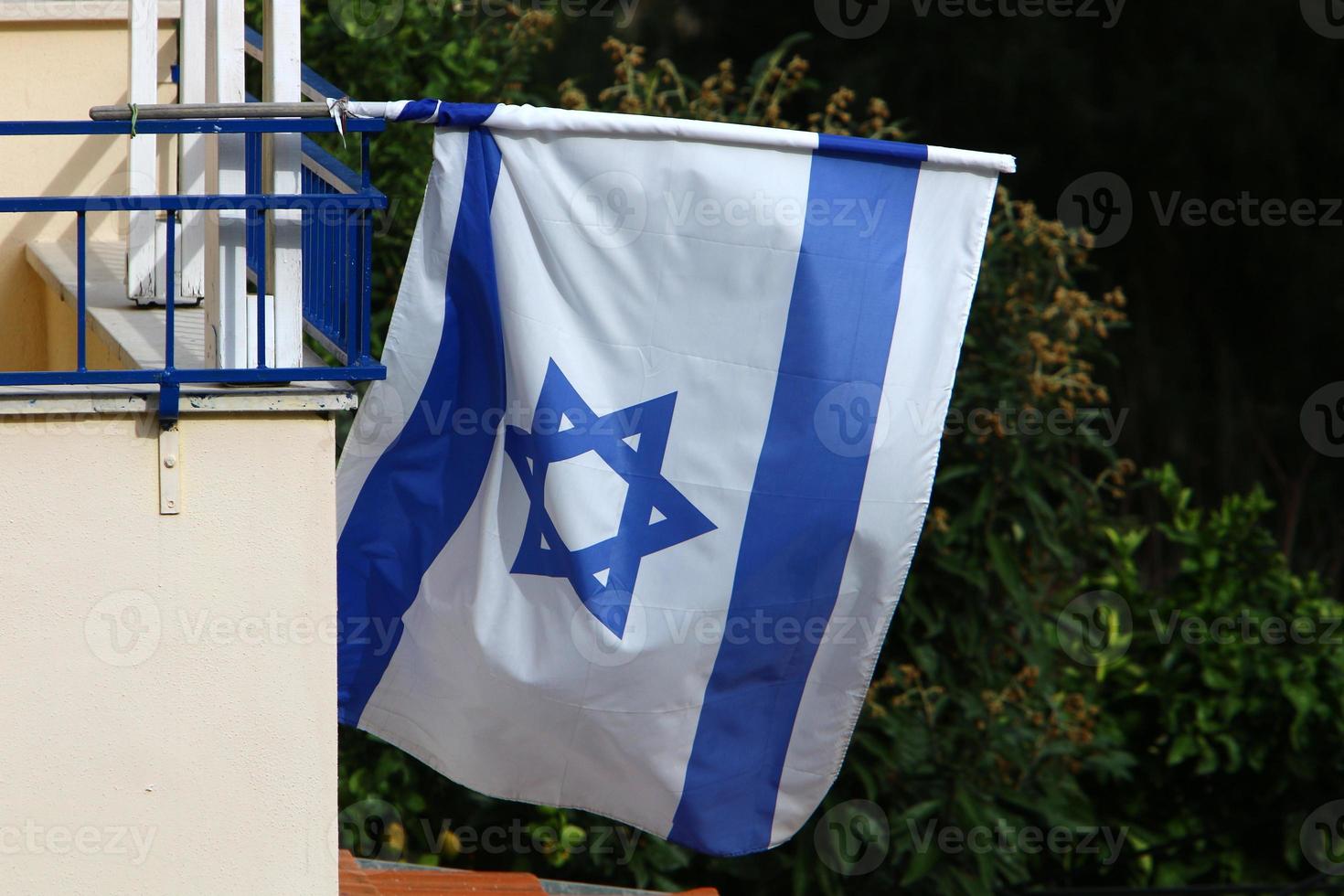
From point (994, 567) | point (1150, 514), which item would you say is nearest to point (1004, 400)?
point (994, 567)

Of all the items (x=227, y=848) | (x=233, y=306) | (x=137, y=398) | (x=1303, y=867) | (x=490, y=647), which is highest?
(x=233, y=306)

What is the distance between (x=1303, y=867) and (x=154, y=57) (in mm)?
6347

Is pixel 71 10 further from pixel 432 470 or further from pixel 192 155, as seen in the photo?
pixel 432 470

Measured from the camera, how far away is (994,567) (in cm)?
671

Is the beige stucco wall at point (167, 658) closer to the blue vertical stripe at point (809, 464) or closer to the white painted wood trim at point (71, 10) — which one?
the blue vertical stripe at point (809, 464)

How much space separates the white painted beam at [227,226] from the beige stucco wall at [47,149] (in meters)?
2.01

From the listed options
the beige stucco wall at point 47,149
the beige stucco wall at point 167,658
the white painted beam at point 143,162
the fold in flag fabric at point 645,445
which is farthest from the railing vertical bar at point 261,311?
the beige stucco wall at point 47,149

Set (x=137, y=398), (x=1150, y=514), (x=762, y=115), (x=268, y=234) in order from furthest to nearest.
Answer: (x=1150, y=514)
(x=762, y=115)
(x=268, y=234)
(x=137, y=398)

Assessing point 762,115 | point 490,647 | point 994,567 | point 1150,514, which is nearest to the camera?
point 490,647

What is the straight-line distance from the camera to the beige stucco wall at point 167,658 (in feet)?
9.90

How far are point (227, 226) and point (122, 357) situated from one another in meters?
0.53

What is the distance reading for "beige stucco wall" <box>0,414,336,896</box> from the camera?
302cm

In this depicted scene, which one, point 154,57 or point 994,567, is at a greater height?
point 154,57

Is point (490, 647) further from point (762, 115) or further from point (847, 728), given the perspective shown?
point (762, 115)
